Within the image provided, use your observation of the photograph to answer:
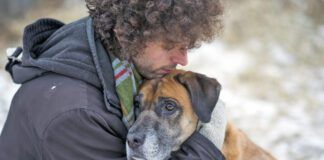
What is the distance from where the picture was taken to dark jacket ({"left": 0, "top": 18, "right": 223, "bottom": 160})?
9.66ft

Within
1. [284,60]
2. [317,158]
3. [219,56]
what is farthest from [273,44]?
[317,158]

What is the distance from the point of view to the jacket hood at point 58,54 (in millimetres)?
3059

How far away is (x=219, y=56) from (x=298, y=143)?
2.18 meters

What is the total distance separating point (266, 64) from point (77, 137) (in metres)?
5.73

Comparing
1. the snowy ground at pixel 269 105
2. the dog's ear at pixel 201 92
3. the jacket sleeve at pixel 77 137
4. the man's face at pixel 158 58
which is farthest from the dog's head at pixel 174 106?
the snowy ground at pixel 269 105

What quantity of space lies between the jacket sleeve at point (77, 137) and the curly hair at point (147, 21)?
0.42 m

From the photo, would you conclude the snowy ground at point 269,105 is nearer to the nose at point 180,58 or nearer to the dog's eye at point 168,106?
the dog's eye at point 168,106

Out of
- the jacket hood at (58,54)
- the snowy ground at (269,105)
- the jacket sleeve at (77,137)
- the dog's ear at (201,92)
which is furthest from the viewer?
the snowy ground at (269,105)

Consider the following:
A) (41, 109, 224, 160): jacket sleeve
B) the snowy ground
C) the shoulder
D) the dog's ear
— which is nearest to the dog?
the dog's ear

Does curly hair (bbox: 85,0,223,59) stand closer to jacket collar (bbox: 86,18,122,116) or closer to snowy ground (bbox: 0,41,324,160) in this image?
jacket collar (bbox: 86,18,122,116)

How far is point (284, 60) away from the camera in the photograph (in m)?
8.60

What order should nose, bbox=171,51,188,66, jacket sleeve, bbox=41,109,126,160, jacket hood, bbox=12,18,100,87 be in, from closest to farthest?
1. jacket sleeve, bbox=41,109,126,160
2. jacket hood, bbox=12,18,100,87
3. nose, bbox=171,51,188,66

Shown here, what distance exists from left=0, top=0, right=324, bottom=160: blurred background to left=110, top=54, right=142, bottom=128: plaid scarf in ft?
11.5

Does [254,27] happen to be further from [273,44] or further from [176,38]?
[176,38]
